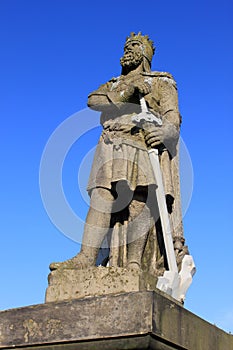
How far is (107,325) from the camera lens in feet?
18.5

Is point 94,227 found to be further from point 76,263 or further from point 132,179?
point 132,179

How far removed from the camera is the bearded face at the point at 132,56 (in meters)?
8.48

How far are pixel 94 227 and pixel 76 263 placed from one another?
0.53m

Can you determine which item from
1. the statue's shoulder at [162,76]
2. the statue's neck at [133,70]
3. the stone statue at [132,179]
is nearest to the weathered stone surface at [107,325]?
the stone statue at [132,179]

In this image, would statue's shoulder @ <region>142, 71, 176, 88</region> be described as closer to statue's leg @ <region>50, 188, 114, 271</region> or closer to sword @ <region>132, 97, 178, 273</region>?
sword @ <region>132, 97, 178, 273</region>

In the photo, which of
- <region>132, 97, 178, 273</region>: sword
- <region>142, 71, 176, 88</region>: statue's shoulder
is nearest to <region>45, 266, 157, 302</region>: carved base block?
<region>132, 97, 178, 273</region>: sword

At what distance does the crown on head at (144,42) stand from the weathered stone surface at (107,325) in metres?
4.20

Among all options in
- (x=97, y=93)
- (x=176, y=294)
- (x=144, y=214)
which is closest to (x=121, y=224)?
(x=144, y=214)

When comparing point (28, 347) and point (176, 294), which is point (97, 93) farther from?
point (28, 347)

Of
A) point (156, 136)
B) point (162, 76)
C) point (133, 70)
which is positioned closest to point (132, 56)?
point (133, 70)

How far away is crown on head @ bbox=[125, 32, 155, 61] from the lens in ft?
28.1

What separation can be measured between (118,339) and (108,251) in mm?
2195

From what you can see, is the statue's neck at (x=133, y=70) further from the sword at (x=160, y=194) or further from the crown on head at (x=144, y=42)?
the sword at (x=160, y=194)

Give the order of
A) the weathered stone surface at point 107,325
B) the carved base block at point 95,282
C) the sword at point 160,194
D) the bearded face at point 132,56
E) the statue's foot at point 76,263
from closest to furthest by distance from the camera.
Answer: the weathered stone surface at point 107,325
the carved base block at point 95,282
the statue's foot at point 76,263
the sword at point 160,194
the bearded face at point 132,56
